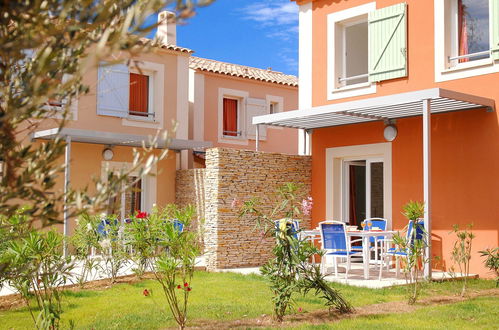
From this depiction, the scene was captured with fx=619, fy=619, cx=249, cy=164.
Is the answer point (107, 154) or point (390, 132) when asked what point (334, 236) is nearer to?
point (390, 132)

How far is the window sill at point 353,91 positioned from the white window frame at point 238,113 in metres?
7.08

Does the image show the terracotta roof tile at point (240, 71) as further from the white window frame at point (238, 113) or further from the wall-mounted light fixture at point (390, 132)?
the wall-mounted light fixture at point (390, 132)

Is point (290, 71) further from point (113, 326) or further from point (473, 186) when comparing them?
point (113, 326)

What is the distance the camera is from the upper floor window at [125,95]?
16484 millimetres

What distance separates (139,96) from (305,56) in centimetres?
562

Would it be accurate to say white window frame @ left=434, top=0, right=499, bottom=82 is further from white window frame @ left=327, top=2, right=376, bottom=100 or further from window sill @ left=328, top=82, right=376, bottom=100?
white window frame @ left=327, top=2, right=376, bottom=100

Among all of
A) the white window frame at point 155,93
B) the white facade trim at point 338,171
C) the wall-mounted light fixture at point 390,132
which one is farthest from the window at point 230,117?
the wall-mounted light fixture at point 390,132

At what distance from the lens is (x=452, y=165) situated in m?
11.2

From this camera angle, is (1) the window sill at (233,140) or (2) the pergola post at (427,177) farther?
(1) the window sill at (233,140)

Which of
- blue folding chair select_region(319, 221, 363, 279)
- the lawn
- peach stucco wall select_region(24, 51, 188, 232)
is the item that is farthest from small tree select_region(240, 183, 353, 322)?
peach stucco wall select_region(24, 51, 188, 232)

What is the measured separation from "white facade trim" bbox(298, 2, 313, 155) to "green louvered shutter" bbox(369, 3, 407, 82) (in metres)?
1.76

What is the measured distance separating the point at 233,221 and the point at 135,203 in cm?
535

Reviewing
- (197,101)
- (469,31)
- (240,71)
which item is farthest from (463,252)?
(240,71)

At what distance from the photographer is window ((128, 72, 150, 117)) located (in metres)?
17.4
